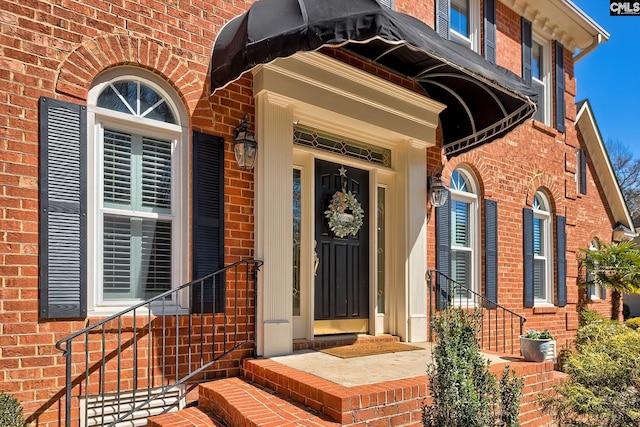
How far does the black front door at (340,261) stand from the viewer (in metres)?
5.43

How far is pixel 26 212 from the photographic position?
346 centimetres

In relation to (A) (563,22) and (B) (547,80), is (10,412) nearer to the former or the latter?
(B) (547,80)

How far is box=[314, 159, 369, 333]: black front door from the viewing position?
543 cm

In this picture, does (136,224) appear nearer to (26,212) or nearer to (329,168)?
(26,212)

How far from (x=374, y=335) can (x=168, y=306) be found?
8.65 ft

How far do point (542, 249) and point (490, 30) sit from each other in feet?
13.1

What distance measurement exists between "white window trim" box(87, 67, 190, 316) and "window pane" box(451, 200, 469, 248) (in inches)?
167

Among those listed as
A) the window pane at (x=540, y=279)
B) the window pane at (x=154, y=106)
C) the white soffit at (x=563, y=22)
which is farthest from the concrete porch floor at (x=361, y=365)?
the white soffit at (x=563, y=22)

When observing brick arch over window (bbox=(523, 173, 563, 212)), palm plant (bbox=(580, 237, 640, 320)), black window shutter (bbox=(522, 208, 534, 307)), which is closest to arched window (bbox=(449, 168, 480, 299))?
black window shutter (bbox=(522, 208, 534, 307))

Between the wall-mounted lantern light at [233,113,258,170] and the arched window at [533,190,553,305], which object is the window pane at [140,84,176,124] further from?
the arched window at [533,190,553,305]

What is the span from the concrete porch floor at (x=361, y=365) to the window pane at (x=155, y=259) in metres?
1.26

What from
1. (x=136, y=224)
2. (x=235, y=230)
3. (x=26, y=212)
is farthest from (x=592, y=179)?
(x=26, y=212)

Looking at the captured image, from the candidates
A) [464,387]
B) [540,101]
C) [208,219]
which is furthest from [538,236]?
[208,219]

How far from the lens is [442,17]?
6.88 metres
